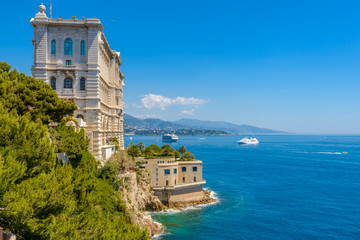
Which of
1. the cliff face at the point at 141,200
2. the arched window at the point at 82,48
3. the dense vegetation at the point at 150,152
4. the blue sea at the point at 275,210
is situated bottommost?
the blue sea at the point at 275,210

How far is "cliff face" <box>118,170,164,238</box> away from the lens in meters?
38.0

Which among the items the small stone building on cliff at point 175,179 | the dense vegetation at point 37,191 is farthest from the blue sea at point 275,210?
the dense vegetation at point 37,191

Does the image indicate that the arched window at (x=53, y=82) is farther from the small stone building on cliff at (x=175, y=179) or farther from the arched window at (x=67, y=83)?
the small stone building on cliff at (x=175, y=179)

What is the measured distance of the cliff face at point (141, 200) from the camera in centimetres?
3797

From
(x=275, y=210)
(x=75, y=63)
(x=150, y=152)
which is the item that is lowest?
(x=275, y=210)

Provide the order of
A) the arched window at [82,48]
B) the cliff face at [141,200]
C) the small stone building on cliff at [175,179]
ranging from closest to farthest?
the cliff face at [141,200]
the arched window at [82,48]
the small stone building on cliff at [175,179]

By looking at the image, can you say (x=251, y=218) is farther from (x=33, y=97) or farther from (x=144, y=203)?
(x=33, y=97)

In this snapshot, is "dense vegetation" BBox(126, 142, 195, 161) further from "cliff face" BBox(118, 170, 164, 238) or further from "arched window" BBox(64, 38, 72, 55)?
"arched window" BBox(64, 38, 72, 55)

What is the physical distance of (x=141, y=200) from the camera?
5072 centimetres

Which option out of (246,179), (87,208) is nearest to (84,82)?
(87,208)

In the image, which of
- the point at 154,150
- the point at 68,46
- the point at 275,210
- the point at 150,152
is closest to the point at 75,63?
the point at 68,46

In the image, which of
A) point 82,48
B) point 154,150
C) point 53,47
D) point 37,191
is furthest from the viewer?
point 154,150

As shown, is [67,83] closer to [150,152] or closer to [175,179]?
[150,152]

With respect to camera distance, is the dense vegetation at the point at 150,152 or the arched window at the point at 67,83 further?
the dense vegetation at the point at 150,152
